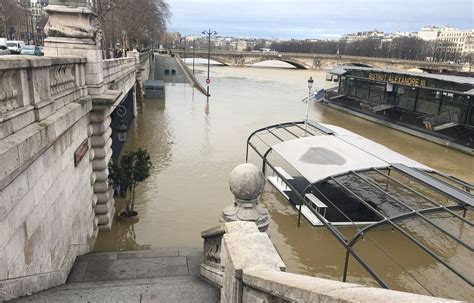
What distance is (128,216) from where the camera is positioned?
1187 centimetres

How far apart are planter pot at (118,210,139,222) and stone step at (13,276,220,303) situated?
18.0 ft

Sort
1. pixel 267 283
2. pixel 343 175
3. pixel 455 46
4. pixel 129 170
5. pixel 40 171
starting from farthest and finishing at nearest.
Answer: pixel 455 46, pixel 129 170, pixel 343 175, pixel 40 171, pixel 267 283

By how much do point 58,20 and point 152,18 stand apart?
6014 centimetres

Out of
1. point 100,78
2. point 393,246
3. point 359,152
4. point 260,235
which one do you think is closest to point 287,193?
point 359,152

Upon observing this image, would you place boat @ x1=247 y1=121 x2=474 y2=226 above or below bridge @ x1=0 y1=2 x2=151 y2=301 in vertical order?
below

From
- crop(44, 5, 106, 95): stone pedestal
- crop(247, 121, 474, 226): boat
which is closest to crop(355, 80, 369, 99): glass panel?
crop(247, 121, 474, 226): boat

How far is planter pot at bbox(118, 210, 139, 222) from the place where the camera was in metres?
11.8

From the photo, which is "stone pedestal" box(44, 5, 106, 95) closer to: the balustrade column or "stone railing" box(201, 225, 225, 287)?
the balustrade column

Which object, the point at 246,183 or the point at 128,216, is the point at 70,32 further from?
the point at 246,183

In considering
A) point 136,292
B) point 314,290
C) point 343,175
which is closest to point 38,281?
point 136,292

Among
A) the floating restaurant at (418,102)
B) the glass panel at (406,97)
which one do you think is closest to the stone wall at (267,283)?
the floating restaurant at (418,102)

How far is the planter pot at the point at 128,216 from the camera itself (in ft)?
38.8

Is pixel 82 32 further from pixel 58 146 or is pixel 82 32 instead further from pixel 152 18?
pixel 152 18

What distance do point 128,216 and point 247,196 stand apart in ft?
24.7
